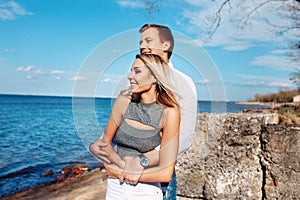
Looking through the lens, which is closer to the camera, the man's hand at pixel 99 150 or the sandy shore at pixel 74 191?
the man's hand at pixel 99 150

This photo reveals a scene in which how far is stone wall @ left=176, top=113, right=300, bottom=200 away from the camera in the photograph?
2.93 m

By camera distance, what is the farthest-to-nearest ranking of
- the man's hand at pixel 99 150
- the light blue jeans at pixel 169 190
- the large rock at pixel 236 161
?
the large rock at pixel 236 161 → the light blue jeans at pixel 169 190 → the man's hand at pixel 99 150

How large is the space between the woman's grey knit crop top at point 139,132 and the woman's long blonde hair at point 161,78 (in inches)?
1.6

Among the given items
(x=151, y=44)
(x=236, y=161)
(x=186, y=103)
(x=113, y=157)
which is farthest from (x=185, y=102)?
(x=236, y=161)

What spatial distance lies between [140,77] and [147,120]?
191 millimetres

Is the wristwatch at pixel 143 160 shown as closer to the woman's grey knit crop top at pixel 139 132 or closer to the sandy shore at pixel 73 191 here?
the woman's grey knit crop top at pixel 139 132

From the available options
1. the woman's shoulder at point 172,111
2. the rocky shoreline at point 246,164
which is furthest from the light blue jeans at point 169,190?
the rocky shoreline at point 246,164

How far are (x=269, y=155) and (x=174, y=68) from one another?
191 cm

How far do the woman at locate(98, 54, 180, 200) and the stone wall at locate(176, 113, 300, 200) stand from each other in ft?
4.94

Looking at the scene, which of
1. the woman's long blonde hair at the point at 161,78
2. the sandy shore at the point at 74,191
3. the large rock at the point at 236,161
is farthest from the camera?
the sandy shore at the point at 74,191

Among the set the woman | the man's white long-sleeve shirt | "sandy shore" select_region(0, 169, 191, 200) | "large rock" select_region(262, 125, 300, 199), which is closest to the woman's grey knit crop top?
the woman

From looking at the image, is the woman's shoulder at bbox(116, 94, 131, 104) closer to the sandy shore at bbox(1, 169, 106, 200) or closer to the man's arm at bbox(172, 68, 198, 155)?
the man's arm at bbox(172, 68, 198, 155)

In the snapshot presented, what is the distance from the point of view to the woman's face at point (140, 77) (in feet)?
4.37

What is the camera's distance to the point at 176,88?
1.43 m
